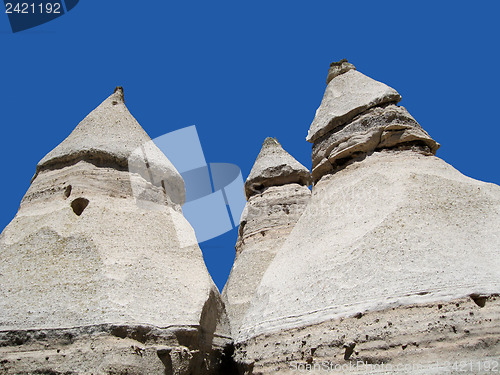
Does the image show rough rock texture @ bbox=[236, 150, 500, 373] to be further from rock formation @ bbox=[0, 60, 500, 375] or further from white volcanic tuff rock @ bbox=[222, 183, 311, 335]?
white volcanic tuff rock @ bbox=[222, 183, 311, 335]

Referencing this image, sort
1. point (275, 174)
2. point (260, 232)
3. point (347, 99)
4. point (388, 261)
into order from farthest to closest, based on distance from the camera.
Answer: point (275, 174)
point (260, 232)
point (347, 99)
point (388, 261)

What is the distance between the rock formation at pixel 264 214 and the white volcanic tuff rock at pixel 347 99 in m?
5.26

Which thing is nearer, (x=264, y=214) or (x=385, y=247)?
(x=385, y=247)

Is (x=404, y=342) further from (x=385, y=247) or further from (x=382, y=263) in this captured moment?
(x=385, y=247)

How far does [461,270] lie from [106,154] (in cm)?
657

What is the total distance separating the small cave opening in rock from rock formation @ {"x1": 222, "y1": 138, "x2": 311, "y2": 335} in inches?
232

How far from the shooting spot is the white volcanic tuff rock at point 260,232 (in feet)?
48.6

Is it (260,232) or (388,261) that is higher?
(260,232)

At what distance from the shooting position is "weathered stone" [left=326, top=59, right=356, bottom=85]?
40.2ft

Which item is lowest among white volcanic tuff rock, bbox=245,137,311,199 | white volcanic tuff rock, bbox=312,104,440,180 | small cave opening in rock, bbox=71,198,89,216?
small cave opening in rock, bbox=71,198,89,216

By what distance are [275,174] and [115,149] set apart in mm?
8463

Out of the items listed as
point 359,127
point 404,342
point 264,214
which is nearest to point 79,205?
point 359,127

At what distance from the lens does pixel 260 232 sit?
16.4 meters

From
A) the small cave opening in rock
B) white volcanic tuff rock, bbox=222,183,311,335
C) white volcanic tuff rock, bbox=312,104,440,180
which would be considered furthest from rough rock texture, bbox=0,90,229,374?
white volcanic tuff rock, bbox=222,183,311,335
